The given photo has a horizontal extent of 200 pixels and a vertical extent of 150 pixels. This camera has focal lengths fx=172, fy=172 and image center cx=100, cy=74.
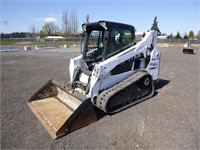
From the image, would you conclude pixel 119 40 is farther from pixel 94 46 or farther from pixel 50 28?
pixel 50 28

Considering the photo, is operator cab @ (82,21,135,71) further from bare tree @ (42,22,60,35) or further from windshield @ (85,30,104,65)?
bare tree @ (42,22,60,35)

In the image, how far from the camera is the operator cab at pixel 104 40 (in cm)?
491

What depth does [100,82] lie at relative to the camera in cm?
478

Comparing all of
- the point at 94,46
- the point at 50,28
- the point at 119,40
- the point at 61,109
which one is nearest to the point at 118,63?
the point at 119,40

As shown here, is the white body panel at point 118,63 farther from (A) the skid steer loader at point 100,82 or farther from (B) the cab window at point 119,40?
(B) the cab window at point 119,40

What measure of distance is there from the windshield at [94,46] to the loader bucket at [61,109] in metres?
1.39

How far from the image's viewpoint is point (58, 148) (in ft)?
10.7

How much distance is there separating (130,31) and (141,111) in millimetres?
2556

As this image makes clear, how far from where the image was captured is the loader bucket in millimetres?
3754

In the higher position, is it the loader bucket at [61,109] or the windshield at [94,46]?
the windshield at [94,46]

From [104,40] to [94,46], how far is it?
84 cm

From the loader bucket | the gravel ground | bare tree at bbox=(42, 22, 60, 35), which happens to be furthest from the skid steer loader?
bare tree at bbox=(42, 22, 60, 35)

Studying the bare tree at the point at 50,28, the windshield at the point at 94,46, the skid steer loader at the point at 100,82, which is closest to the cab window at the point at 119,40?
the skid steer loader at the point at 100,82

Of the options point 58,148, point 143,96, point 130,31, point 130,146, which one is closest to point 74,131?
point 58,148
